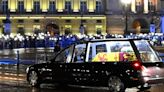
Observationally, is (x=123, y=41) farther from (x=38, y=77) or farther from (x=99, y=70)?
(x=38, y=77)

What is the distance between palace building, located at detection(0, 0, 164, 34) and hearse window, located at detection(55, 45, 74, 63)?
8904 centimetres

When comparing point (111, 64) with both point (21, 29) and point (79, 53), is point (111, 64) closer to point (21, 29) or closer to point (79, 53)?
point (79, 53)

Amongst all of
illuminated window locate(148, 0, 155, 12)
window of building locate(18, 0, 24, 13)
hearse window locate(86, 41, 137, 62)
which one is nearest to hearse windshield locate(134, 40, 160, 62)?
hearse window locate(86, 41, 137, 62)

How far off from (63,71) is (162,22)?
301 ft

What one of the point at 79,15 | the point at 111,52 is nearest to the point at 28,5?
the point at 79,15

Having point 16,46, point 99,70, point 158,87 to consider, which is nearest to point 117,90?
point 99,70

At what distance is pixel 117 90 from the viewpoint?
18.3 meters

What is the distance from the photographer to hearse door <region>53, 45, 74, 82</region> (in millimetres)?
19797

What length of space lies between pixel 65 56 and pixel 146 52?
334 centimetres

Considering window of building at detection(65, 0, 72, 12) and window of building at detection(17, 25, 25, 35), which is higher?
window of building at detection(65, 0, 72, 12)

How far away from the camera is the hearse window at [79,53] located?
19.3 metres

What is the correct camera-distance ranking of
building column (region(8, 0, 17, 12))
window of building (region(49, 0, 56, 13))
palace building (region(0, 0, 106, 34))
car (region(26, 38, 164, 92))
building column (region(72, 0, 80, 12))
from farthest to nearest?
building column (region(72, 0, 80, 12)) < window of building (region(49, 0, 56, 13)) < building column (region(8, 0, 17, 12)) < palace building (region(0, 0, 106, 34)) < car (region(26, 38, 164, 92))

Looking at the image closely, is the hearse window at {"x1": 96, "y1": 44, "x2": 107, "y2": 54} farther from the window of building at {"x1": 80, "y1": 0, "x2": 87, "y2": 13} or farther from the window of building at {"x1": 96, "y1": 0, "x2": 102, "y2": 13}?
the window of building at {"x1": 96, "y1": 0, "x2": 102, "y2": 13}

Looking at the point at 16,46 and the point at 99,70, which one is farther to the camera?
the point at 16,46
